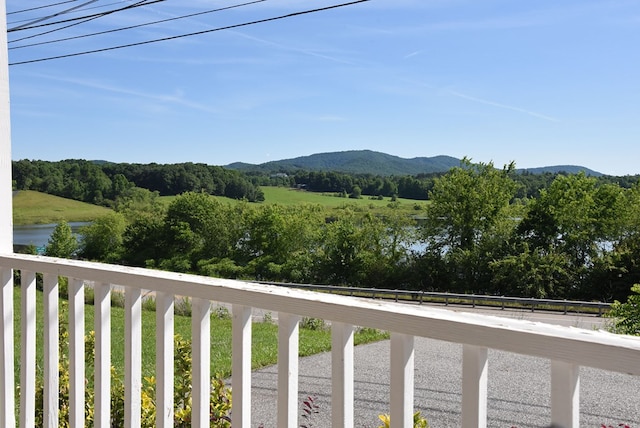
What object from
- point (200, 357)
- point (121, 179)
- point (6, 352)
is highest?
point (121, 179)

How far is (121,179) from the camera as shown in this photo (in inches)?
787

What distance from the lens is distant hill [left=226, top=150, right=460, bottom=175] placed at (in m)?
24.4

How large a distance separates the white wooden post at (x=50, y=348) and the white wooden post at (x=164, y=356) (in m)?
0.31

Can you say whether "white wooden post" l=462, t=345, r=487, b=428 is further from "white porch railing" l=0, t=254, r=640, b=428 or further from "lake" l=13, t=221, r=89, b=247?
"lake" l=13, t=221, r=89, b=247

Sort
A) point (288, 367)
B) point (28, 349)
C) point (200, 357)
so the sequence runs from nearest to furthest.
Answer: point (288, 367) < point (200, 357) < point (28, 349)

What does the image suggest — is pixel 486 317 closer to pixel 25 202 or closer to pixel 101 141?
pixel 25 202

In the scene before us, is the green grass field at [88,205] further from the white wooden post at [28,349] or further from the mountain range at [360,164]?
the white wooden post at [28,349]

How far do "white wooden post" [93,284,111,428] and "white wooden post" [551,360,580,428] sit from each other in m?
0.70

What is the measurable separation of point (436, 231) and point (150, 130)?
43.9m

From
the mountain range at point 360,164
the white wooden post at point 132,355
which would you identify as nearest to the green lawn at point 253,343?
the white wooden post at point 132,355

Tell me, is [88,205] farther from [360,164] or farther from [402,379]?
[402,379]

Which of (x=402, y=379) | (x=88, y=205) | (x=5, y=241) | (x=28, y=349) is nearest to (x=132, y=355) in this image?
(x=28, y=349)

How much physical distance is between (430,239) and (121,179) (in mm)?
11056

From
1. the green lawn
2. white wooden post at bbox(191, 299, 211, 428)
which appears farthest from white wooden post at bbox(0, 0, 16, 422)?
the green lawn
